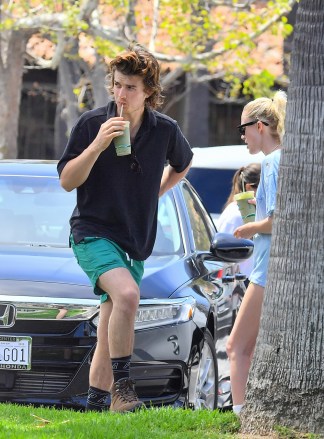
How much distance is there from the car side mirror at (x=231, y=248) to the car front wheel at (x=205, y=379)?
507mm

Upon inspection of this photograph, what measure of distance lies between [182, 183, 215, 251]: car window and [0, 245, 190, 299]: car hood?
35.8 inches

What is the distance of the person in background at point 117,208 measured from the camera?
5902 millimetres

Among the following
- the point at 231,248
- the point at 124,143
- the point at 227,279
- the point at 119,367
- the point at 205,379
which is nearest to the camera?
the point at 124,143

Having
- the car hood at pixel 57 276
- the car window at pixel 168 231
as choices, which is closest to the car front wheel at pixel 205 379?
the car hood at pixel 57 276

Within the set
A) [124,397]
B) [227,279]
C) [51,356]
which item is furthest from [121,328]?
[227,279]

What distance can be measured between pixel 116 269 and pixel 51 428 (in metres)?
0.91

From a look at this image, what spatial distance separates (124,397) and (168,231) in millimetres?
2015

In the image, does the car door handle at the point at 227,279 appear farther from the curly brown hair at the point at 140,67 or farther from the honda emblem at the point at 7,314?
the curly brown hair at the point at 140,67

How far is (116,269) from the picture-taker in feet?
19.4

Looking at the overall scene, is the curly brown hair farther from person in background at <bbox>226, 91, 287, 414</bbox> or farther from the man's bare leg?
the man's bare leg

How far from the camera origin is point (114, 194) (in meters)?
6.06

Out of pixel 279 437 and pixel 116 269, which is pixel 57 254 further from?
pixel 279 437

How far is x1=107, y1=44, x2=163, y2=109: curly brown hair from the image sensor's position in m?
6.09

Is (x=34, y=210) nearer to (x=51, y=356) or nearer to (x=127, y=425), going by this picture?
(x=51, y=356)
